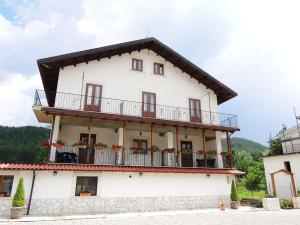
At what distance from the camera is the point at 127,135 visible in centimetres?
1853

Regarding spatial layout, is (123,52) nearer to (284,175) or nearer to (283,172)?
(283,172)

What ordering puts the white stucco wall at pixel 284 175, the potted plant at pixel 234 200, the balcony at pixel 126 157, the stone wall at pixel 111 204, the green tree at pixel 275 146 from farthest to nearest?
1. the green tree at pixel 275 146
2. the white stucco wall at pixel 284 175
3. the potted plant at pixel 234 200
4. the balcony at pixel 126 157
5. the stone wall at pixel 111 204

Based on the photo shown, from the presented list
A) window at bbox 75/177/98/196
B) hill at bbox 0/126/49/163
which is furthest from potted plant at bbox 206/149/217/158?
hill at bbox 0/126/49/163

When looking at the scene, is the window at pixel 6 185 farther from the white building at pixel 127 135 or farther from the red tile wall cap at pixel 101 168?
the red tile wall cap at pixel 101 168

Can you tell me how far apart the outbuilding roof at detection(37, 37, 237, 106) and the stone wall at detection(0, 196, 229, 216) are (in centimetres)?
878

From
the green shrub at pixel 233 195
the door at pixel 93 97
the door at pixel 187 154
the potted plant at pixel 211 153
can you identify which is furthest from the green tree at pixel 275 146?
the door at pixel 93 97

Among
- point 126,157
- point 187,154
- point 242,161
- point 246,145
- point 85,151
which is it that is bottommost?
point 126,157

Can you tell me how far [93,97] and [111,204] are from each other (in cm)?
730

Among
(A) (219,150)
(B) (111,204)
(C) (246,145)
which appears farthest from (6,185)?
(C) (246,145)

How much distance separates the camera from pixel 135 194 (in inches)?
584

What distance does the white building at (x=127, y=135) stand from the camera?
542 inches

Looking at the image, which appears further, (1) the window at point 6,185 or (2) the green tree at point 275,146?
(2) the green tree at point 275,146

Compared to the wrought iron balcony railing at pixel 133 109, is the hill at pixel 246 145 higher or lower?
higher

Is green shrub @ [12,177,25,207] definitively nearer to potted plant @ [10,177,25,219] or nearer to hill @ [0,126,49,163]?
potted plant @ [10,177,25,219]
